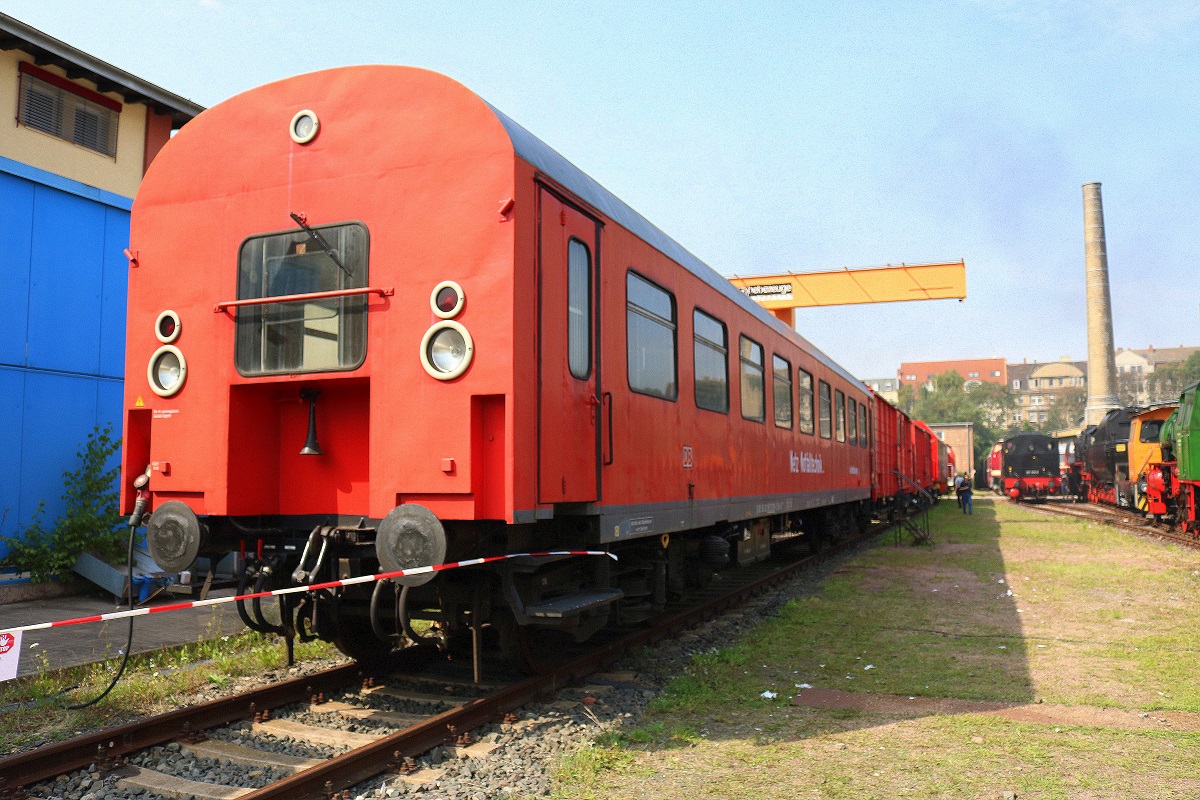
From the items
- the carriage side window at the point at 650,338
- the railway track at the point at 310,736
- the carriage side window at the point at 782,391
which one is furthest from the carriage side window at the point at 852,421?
the railway track at the point at 310,736

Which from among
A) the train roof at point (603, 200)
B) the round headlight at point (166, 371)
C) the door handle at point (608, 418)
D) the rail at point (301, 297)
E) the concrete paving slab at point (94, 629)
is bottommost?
the concrete paving slab at point (94, 629)

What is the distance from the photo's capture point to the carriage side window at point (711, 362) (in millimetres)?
7492

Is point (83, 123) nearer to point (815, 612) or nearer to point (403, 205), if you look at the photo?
point (403, 205)

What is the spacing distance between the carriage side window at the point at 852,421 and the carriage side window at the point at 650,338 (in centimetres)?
892

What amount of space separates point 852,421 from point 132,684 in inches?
496

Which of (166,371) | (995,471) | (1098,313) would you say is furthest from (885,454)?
(1098,313)

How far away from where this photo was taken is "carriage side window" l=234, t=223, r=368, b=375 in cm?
500

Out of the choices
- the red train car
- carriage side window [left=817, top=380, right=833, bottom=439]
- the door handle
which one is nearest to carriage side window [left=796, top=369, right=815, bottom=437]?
carriage side window [left=817, top=380, right=833, bottom=439]

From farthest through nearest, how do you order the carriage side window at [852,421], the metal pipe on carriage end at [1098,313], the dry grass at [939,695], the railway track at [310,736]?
the metal pipe on carriage end at [1098,313]
the carriage side window at [852,421]
the dry grass at [939,695]
the railway track at [310,736]

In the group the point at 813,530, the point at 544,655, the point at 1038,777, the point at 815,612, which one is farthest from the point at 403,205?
the point at 813,530

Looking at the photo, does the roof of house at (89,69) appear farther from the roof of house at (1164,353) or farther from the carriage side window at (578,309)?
the roof of house at (1164,353)

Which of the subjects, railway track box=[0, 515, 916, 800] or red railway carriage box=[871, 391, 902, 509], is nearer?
railway track box=[0, 515, 916, 800]

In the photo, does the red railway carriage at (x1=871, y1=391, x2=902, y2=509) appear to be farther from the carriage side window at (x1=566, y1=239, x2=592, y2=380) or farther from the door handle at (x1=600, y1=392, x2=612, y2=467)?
the carriage side window at (x1=566, y1=239, x2=592, y2=380)

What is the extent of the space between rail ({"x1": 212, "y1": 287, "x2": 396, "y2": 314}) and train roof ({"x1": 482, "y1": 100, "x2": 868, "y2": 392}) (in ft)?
3.58
